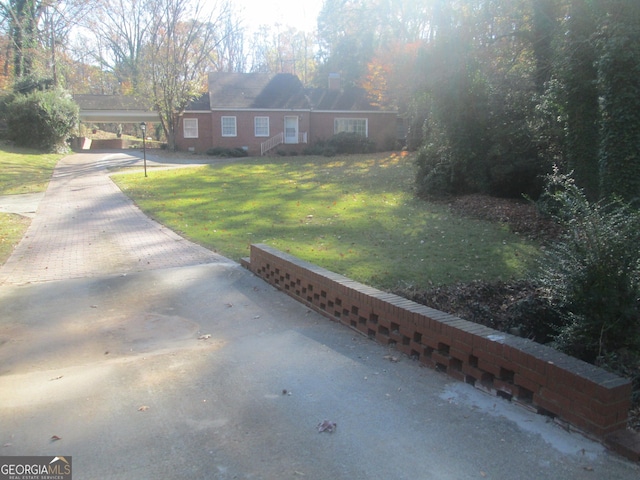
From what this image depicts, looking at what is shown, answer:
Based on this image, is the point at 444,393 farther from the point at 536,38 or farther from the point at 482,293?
the point at 536,38

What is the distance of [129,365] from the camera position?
5.14 meters

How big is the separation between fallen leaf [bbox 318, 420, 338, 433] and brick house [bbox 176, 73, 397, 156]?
3766 cm

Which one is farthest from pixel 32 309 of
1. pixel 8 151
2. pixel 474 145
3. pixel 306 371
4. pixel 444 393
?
pixel 8 151

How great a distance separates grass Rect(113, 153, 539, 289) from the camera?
335 inches

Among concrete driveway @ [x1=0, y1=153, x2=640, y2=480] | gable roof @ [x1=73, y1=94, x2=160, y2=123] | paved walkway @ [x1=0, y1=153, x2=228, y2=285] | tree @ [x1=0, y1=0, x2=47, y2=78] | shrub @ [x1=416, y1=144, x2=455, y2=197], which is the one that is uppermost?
tree @ [x1=0, y1=0, x2=47, y2=78]

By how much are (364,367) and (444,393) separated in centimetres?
84

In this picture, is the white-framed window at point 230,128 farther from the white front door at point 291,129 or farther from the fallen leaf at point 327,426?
the fallen leaf at point 327,426

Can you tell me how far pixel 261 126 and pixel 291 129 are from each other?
95.5 inches

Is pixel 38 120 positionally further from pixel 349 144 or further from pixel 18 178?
pixel 349 144

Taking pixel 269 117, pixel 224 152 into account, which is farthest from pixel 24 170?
pixel 269 117

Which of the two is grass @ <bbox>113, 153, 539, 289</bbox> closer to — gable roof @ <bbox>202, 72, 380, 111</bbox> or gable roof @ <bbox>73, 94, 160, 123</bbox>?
gable roof @ <bbox>202, 72, 380, 111</bbox>

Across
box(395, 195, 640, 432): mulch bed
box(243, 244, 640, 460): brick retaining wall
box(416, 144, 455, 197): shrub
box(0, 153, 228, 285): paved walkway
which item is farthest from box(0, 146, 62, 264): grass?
box(416, 144, 455, 197): shrub

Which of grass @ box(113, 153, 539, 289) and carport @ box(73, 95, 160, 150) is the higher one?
carport @ box(73, 95, 160, 150)

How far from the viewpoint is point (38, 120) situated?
121 ft
